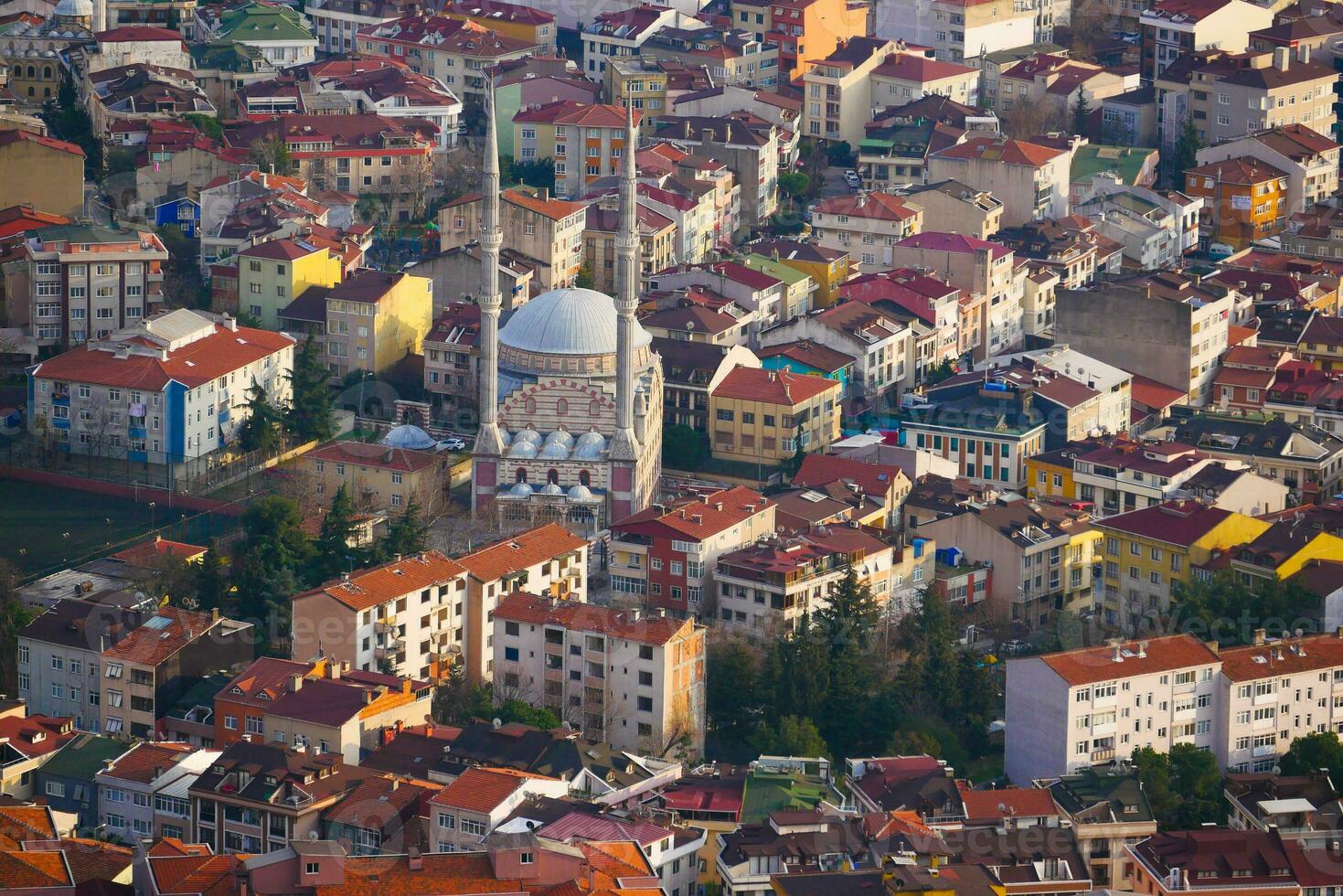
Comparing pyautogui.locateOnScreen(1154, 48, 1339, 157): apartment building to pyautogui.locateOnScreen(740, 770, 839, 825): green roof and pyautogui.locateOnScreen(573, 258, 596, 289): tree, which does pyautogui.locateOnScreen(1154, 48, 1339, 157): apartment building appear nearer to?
pyautogui.locateOnScreen(573, 258, 596, 289): tree

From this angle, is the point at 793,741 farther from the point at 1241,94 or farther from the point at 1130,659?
the point at 1241,94

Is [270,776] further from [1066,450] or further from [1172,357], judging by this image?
[1172,357]

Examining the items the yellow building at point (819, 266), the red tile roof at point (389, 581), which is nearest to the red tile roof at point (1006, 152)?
the yellow building at point (819, 266)

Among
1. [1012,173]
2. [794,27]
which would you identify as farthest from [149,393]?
[794,27]

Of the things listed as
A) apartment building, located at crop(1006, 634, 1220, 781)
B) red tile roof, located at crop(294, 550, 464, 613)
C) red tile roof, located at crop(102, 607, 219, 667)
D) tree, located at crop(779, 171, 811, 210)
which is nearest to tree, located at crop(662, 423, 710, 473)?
red tile roof, located at crop(294, 550, 464, 613)

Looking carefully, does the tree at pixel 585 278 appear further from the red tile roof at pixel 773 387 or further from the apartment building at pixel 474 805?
the apartment building at pixel 474 805

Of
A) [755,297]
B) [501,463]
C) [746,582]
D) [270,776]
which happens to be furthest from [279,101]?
[270,776]
